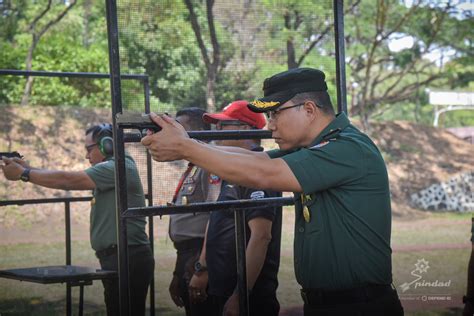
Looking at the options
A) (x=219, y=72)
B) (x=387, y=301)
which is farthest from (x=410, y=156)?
(x=387, y=301)

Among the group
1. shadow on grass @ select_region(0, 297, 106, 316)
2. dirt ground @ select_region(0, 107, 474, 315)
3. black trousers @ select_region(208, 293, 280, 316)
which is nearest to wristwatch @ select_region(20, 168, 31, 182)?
black trousers @ select_region(208, 293, 280, 316)

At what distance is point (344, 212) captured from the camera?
3.01 m

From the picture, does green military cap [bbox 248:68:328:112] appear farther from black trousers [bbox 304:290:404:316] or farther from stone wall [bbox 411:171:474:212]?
stone wall [bbox 411:171:474:212]

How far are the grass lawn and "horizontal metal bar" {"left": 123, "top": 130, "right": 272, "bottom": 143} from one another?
508cm

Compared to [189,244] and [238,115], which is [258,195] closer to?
[238,115]

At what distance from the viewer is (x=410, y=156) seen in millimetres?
22766

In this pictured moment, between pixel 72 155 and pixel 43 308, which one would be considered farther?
pixel 72 155

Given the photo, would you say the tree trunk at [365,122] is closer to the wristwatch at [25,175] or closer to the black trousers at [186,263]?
the black trousers at [186,263]

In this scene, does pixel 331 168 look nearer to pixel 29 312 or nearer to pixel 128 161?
pixel 128 161

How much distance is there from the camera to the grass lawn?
8906mm

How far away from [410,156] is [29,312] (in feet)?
53.2

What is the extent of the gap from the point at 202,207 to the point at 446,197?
733 inches

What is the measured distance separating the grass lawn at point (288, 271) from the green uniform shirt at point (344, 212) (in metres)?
5.61

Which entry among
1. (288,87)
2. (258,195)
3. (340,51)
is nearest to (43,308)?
(258,195)
